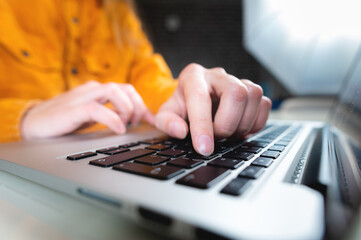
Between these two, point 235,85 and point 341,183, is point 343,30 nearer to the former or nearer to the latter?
point 235,85

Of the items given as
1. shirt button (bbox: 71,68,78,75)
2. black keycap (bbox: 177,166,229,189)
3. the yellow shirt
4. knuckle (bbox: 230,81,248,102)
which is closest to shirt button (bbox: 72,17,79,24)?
the yellow shirt

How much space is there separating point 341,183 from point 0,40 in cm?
85

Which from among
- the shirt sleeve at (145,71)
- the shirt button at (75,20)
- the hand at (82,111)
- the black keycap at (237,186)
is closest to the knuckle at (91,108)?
the hand at (82,111)

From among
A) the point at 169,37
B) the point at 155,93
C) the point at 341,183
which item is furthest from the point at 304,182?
the point at 169,37

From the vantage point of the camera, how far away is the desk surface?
0.14m

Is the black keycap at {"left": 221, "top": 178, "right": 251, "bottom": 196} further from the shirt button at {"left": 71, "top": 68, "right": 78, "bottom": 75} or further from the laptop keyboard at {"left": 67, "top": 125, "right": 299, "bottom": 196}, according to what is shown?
the shirt button at {"left": 71, "top": 68, "right": 78, "bottom": 75}

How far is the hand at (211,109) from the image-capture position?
29 centimetres

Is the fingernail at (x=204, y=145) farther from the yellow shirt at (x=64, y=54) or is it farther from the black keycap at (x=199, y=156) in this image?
the yellow shirt at (x=64, y=54)

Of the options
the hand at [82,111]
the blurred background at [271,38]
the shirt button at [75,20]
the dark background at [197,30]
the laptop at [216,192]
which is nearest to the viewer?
the laptop at [216,192]

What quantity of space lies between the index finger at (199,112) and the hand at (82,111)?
171 mm

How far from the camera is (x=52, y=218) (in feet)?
0.54

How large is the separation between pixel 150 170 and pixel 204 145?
0.30 feet

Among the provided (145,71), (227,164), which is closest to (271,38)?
(145,71)

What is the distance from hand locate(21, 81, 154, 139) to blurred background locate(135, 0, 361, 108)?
0.38 metres
